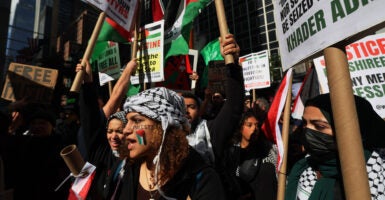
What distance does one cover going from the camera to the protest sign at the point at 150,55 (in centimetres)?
370

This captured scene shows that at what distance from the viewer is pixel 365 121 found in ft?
5.37

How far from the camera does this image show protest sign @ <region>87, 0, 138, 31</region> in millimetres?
3061

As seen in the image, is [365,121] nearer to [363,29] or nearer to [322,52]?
[322,52]

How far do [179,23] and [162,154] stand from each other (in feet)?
9.40

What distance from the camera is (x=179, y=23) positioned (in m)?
4.03

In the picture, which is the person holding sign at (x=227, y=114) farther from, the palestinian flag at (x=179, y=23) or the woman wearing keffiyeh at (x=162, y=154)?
the palestinian flag at (x=179, y=23)

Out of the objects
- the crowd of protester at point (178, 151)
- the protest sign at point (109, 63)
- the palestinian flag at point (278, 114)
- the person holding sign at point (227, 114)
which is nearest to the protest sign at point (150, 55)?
the protest sign at point (109, 63)

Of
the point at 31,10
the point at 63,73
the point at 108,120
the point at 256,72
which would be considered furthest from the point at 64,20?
the point at 108,120

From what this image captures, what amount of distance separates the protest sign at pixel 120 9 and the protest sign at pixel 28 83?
232 cm

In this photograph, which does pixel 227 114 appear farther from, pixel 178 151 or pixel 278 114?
pixel 178 151

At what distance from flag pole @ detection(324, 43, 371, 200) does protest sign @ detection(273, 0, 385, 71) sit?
8 cm

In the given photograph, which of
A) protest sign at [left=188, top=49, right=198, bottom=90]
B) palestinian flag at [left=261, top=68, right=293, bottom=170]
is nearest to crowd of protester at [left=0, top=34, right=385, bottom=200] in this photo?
palestinian flag at [left=261, top=68, right=293, bottom=170]

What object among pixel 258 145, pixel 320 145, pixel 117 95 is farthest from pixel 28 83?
pixel 320 145

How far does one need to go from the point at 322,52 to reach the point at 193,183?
0.88 m
